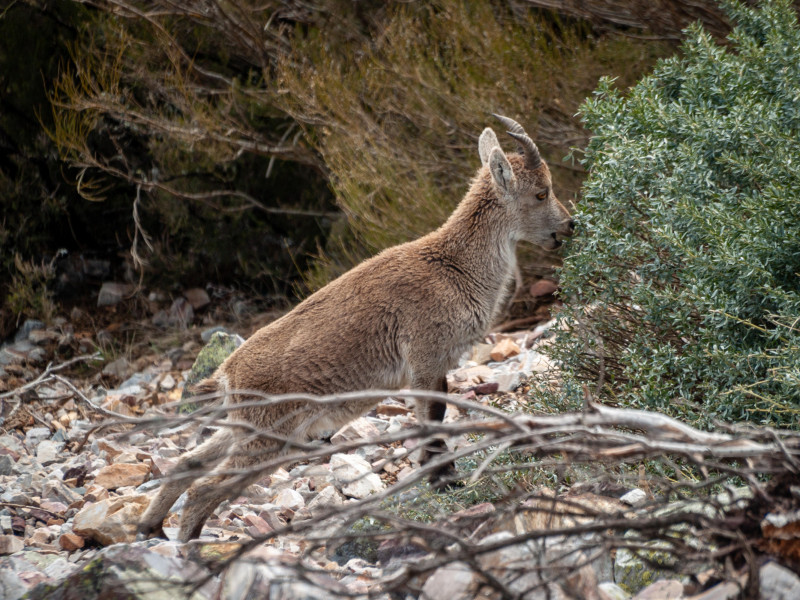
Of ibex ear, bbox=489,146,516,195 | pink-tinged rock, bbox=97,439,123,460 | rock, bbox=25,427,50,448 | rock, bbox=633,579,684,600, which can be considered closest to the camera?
rock, bbox=633,579,684,600

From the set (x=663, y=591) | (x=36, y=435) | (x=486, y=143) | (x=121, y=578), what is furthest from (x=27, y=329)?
(x=663, y=591)

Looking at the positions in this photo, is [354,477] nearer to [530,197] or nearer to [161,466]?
[161,466]

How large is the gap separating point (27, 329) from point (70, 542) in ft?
22.7

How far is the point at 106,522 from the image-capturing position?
511cm

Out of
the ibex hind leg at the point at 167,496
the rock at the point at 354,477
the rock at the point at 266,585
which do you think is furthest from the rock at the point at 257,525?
the rock at the point at 266,585

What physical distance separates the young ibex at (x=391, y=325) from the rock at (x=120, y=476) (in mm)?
940

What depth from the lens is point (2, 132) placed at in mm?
11586

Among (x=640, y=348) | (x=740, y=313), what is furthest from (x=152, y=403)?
(x=740, y=313)

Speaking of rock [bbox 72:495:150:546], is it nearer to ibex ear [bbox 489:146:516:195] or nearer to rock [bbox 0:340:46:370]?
ibex ear [bbox 489:146:516:195]

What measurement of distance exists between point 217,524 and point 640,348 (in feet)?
9.25

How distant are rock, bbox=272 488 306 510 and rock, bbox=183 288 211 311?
662 cm

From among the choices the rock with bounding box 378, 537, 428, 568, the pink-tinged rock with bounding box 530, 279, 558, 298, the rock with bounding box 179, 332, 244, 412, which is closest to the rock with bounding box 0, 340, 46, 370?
the rock with bounding box 179, 332, 244, 412

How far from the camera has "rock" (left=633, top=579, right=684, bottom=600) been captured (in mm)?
3389

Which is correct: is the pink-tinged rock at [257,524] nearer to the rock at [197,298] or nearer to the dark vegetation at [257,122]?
the dark vegetation at [257,122]
